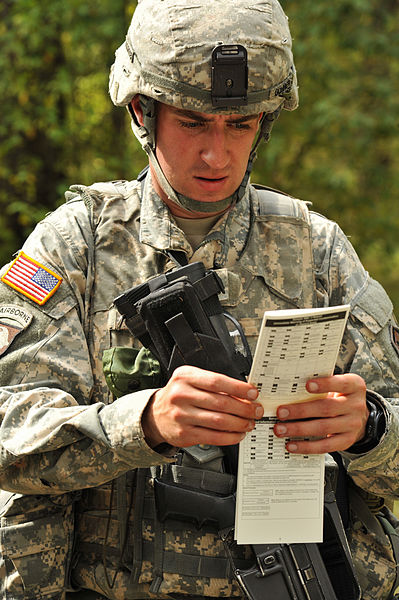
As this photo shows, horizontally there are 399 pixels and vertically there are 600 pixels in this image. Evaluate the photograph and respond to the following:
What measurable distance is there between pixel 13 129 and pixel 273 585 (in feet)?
20.4

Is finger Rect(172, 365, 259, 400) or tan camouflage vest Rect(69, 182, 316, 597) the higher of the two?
finger Rect(172, 365, 259, 400)

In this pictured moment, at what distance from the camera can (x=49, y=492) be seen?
244 cm

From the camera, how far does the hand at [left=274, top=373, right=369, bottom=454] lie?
85.3 inches

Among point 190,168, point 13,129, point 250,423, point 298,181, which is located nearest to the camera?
point 250,423

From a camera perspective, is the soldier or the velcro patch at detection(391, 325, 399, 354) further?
the velcro patch at detection(391, 325, 399, 354)

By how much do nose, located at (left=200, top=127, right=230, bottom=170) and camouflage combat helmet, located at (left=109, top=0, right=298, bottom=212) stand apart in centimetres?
7

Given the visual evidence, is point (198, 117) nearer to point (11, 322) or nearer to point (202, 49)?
point (202, 49)

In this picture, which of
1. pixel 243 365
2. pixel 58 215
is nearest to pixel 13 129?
pixel 58 215

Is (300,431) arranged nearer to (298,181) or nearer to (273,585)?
(273,585)

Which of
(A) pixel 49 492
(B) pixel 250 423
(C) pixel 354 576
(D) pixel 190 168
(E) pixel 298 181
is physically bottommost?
(E) pixel 298 181

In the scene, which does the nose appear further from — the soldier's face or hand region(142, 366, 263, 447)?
hand region(142, 366, 263, 447)

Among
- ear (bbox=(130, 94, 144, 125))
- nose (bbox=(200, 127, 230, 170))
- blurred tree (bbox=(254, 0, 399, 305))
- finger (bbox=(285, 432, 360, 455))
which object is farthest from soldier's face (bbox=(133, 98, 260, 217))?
blurred tree (bbox=(254, 0, 399, 305))

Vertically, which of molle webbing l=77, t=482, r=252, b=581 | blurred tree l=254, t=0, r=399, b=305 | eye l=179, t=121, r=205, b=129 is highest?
eye l=179, t=121, r=205, b=129

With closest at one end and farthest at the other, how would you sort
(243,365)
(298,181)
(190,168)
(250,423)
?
(250,423), (243,365), (190,168), (298,181)
